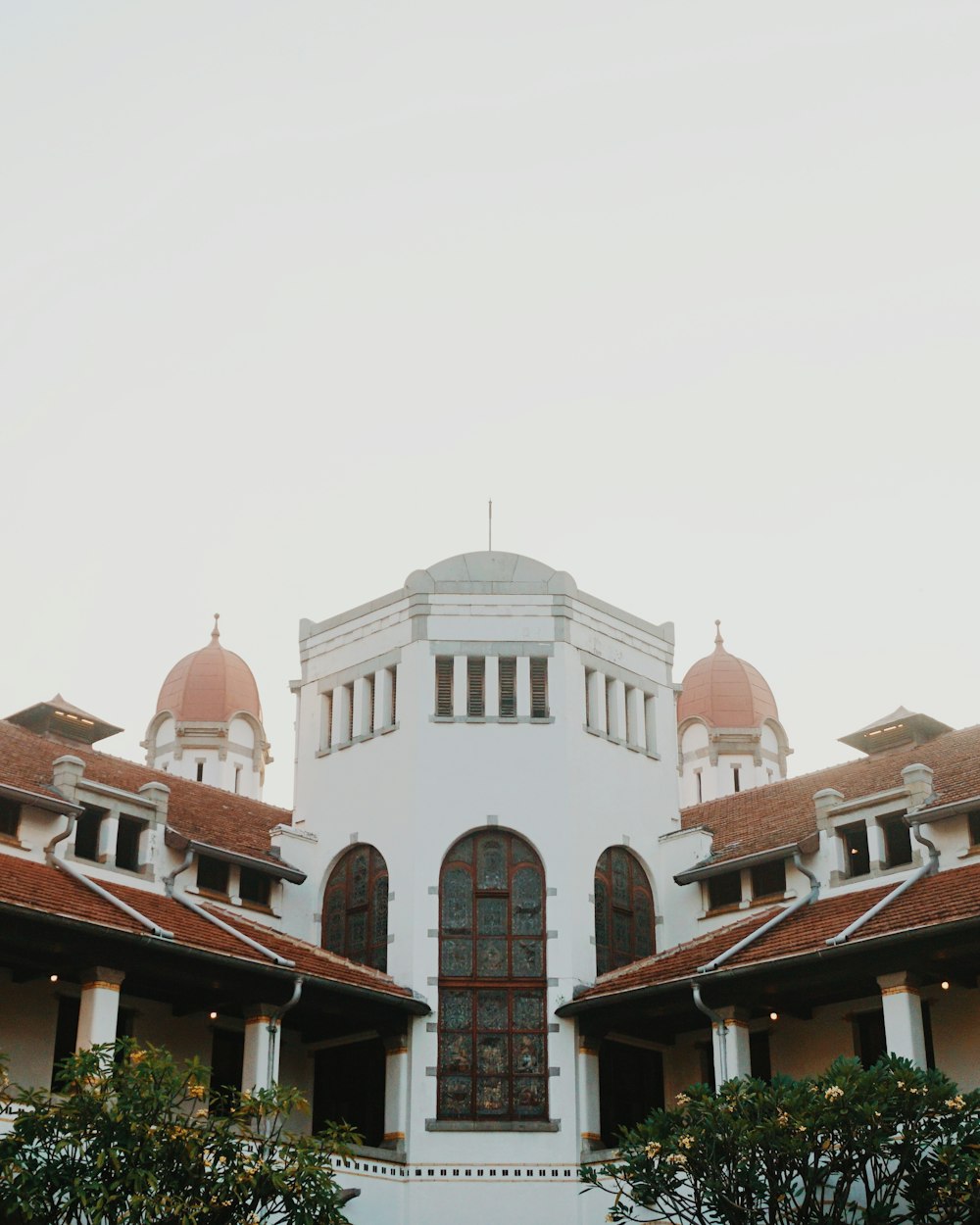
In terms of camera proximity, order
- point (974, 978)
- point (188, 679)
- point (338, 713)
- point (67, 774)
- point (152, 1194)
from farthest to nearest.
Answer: point (188, 679) → point (338, 713) → point (67, 774) → point (974, 978) → point (152, 1194)

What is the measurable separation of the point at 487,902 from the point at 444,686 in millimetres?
5011

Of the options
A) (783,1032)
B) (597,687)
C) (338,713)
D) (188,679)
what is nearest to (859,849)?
(783,1032)

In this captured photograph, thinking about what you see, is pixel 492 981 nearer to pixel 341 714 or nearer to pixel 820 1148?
pixel 341 714

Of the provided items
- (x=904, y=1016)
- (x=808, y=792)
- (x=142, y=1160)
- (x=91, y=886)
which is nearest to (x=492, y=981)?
(x=91, y=886)

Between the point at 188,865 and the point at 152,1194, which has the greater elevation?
the point at 188,865

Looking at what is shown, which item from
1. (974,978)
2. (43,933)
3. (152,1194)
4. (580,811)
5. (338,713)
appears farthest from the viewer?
(338,713)

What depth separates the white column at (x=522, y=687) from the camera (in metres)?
37.6

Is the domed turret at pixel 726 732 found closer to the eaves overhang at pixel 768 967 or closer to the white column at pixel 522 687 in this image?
the white column at pixel 522 687

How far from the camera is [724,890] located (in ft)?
123

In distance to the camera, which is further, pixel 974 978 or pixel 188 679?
pixel 188 679

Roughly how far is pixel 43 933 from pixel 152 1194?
6914 millimetres

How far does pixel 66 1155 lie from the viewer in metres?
23.6

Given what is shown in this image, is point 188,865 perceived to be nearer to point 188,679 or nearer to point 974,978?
point 974,978

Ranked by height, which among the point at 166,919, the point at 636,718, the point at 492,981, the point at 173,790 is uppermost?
the point at 636,718
